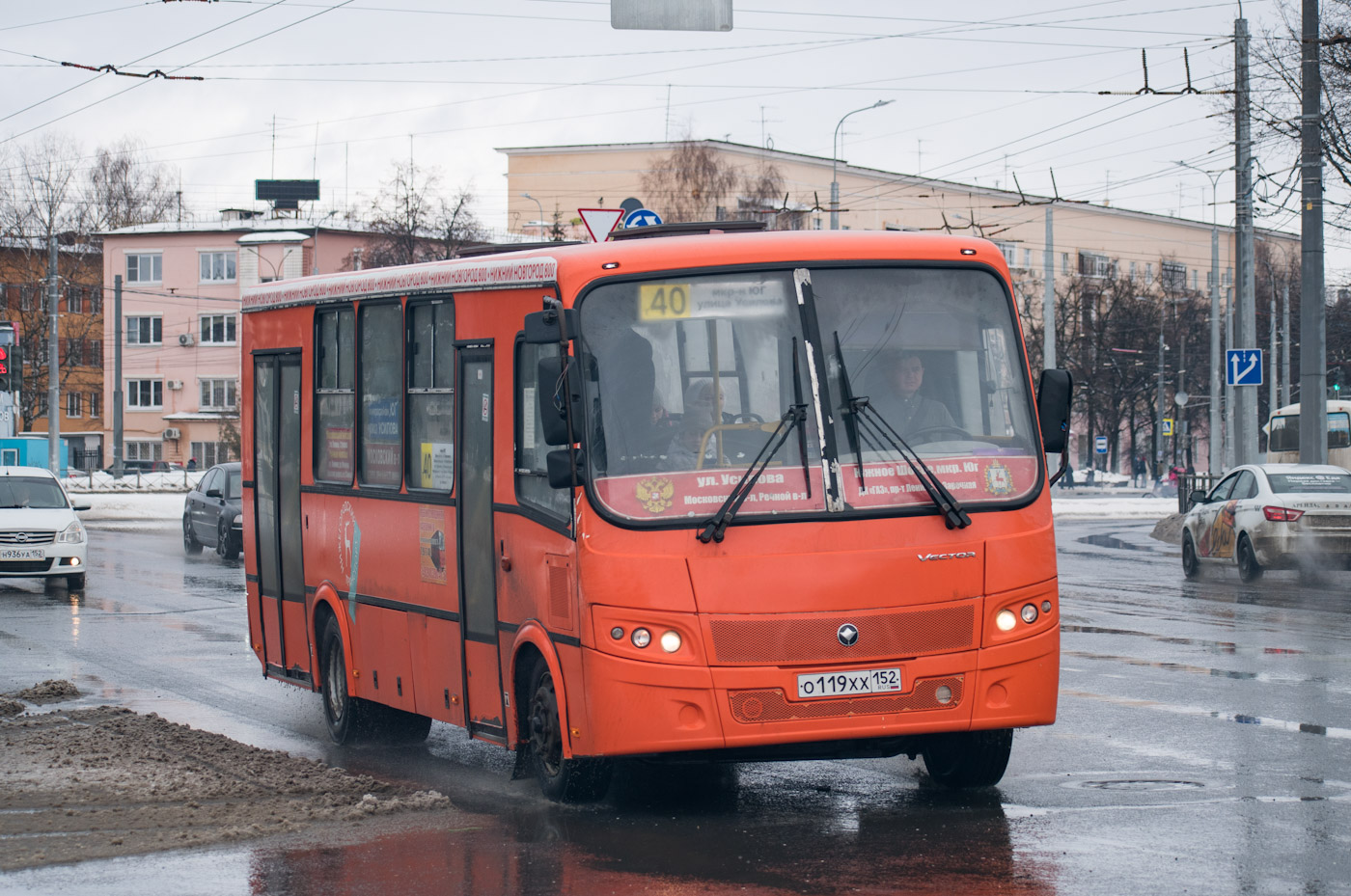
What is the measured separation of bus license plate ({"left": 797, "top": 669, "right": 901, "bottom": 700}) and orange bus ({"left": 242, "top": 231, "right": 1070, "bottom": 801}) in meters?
0.01

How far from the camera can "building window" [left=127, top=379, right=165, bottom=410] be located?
92.2 meters

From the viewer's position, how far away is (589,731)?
308 inches

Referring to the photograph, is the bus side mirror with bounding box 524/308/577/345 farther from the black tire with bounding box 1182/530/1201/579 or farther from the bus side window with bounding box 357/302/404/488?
the black tire with bounding box 1182/530/1201/579

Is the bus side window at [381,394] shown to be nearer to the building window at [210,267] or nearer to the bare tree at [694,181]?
the bare tree at [694,181]

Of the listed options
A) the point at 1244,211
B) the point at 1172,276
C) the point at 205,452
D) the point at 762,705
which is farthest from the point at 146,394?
the point at 762,705

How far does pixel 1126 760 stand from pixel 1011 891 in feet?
10.2

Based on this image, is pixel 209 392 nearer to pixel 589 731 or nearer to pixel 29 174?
pixel 29 174

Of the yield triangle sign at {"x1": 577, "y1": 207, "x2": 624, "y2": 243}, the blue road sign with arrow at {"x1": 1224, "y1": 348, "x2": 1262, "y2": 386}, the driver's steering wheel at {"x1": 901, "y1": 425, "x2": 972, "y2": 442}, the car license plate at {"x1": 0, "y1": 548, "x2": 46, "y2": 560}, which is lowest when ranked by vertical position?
the car license plate at {"x1": 0, "y1": 548, "x2": 46, "y2": 560}

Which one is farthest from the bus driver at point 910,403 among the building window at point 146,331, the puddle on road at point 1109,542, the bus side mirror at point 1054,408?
the building window at point 146,331

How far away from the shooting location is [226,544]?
29.7 metres

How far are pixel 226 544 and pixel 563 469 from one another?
75.1 feet

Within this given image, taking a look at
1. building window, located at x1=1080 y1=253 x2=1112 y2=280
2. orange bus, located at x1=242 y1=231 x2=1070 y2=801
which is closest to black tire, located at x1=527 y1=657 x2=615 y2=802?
orange bus, located at x1=242 y1=231 x2=1070 y2=801

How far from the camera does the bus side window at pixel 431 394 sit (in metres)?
9.52

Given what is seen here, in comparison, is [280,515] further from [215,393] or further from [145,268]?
[145,268]
